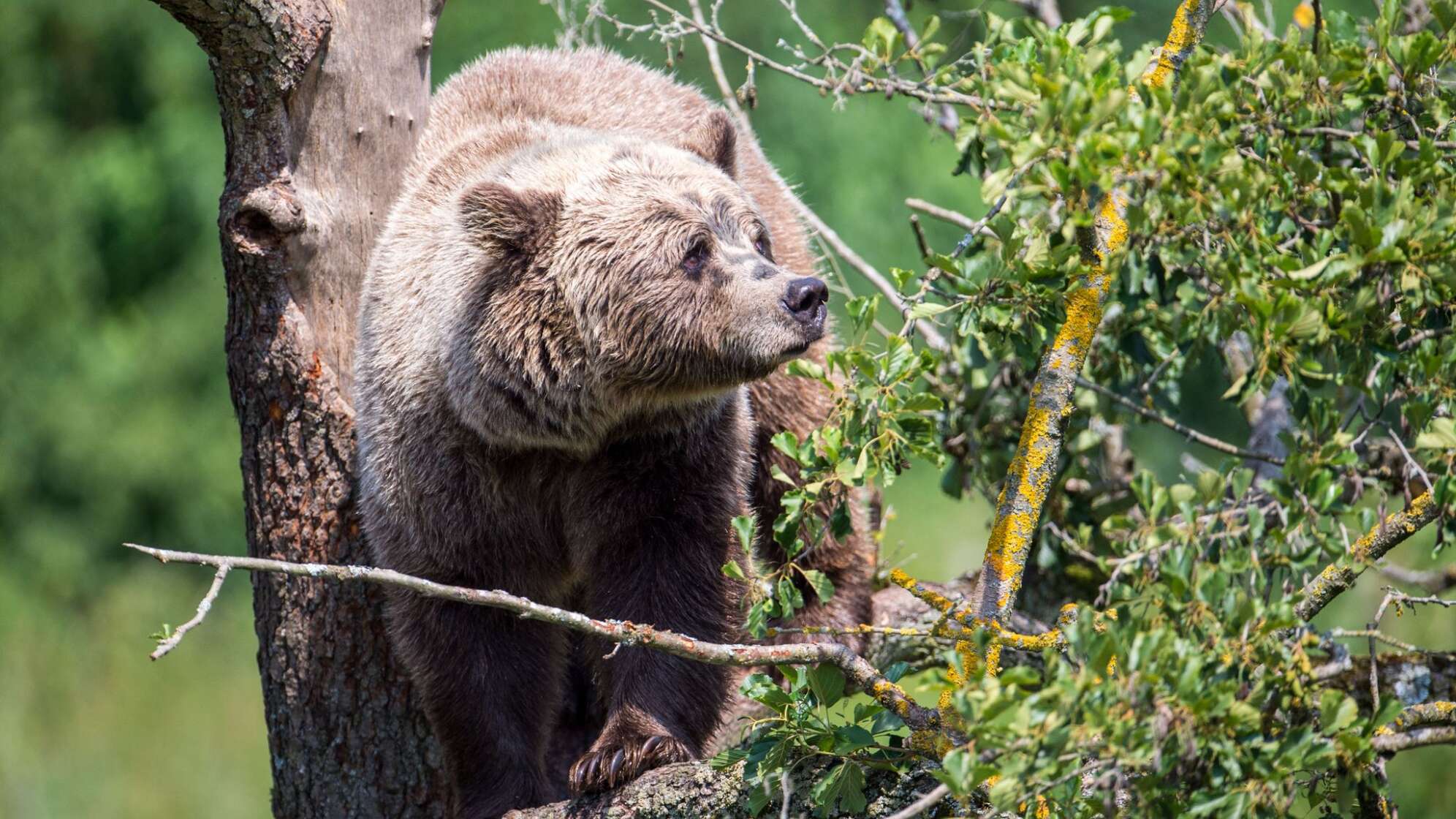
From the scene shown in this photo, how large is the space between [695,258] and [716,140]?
551 millimetres

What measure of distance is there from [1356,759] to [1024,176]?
1209 millimetres

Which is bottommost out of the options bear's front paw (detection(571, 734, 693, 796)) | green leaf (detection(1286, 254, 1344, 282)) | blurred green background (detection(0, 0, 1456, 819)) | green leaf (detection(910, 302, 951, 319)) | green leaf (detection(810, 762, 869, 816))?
A: green leaf (detection(810, 762, 869, 816))

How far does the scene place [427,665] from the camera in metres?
3.82

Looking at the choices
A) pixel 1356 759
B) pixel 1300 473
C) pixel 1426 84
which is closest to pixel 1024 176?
pixel 1300 473

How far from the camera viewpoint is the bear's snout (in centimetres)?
346

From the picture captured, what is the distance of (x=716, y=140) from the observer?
4.09 meters

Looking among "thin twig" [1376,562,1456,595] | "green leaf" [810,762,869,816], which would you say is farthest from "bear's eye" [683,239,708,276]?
"thin twig" [1376,562,1456,595]

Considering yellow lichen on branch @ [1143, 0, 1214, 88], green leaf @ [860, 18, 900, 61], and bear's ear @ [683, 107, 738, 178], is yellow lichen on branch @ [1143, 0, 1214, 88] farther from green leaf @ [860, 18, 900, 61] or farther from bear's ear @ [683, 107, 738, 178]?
bear's ear @ [683, 107, 738, 178]

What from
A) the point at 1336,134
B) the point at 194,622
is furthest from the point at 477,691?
the point at 1336,134

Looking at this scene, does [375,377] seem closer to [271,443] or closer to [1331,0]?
[271,443]

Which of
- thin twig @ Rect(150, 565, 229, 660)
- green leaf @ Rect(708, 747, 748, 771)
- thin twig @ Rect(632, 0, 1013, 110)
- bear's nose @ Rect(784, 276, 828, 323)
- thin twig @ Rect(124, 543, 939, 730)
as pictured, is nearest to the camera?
thin twig @ Rect(150, 565, 229, 660)

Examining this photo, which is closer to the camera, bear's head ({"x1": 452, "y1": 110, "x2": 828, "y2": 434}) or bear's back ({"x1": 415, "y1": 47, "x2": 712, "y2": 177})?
bear's head ({"x1": 452, "y1": 110, "x2": 828, "y2": 434})

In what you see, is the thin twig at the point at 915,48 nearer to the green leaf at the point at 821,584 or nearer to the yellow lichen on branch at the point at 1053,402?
the yellow lichen on branch at the point at 1053,402

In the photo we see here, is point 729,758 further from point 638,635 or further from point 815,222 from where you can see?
point 815,222
